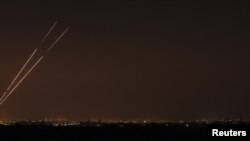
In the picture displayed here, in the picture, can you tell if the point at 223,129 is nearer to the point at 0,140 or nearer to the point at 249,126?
the point at 249,126

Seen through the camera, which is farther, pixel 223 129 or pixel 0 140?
pixel 0 140

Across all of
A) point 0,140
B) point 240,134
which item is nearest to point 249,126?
point 240,134

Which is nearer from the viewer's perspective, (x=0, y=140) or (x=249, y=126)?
(x=249, y=126)

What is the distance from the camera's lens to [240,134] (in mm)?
36906

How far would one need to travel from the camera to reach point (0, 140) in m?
88.6

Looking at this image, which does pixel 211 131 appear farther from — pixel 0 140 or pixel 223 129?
pixel 0 140

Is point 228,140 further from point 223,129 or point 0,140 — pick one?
point 0,140

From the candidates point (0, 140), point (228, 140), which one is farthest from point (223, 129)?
point (0, 140)

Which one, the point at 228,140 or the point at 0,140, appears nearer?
the point at 228,140

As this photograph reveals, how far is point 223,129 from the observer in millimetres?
36875

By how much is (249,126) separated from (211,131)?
2.01 metres

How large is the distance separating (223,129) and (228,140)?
1.92 ft

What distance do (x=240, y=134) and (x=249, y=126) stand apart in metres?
0.78
